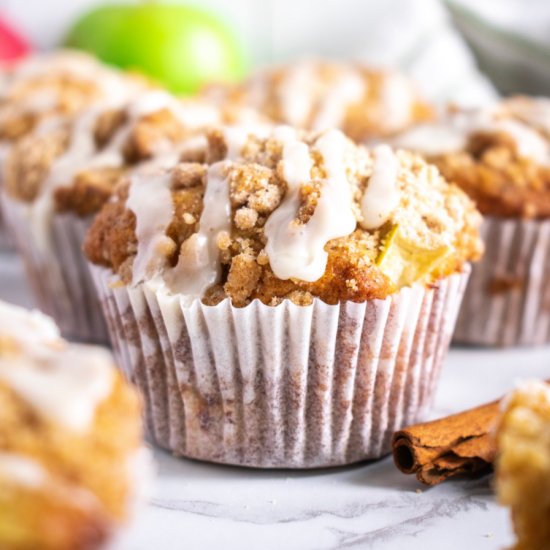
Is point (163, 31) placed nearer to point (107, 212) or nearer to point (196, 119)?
point (196, 119)

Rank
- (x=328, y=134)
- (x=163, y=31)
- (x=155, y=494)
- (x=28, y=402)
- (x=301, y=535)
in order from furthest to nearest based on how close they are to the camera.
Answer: (x=163, y=31), (x=328, y=134), (x=155, y=494), (x=301, y=535), (x=28, y=402)

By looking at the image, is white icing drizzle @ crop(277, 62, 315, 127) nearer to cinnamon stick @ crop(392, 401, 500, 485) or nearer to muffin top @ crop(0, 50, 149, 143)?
muffin top @ crop(0, 50, 149, 143)

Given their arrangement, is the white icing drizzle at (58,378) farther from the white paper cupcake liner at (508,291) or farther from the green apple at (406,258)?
the white paper cupcake liner at (508,291)

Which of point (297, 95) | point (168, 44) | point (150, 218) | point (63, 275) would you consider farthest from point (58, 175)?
point (168, 44)

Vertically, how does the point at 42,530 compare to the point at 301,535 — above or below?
above

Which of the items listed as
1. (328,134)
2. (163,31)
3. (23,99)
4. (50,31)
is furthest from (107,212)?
(50,31)

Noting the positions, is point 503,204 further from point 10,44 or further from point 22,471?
point 10,44

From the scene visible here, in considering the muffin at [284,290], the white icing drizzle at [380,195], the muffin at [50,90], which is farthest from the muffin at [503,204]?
the muffin at [50,90]
